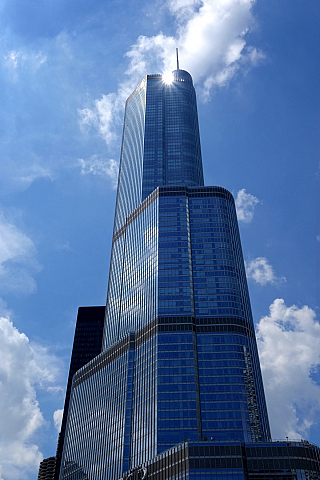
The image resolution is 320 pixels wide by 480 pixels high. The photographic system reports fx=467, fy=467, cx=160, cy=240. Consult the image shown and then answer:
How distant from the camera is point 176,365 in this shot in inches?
5866

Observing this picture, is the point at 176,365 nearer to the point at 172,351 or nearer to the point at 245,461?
the point at 172,351

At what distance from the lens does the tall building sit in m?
132

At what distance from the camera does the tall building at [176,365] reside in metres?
132

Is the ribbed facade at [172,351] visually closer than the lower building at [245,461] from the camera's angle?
No

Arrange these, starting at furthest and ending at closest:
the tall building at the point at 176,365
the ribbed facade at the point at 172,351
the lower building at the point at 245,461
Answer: the ribbed facade at the point at 172,351 < the tall building at the point at 176,365 < the lower building at the point at 245,461

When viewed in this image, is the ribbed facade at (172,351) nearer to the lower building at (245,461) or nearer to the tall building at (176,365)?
the tall building at (176,365)

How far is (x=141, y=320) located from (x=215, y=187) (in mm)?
64232

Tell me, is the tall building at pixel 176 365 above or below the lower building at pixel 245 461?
above

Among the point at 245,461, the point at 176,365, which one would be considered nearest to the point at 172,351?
the point at 176,365

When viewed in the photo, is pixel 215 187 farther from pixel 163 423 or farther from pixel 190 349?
pixel 163 423

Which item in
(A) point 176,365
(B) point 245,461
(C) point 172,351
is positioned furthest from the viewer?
(C) point 172,351

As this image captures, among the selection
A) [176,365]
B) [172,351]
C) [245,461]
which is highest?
[172,351]

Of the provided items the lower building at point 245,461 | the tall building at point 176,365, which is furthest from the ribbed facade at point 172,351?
the lower building at point 245,461

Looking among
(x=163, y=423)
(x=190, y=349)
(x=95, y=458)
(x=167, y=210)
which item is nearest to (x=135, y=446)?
(x=163, y=423)
